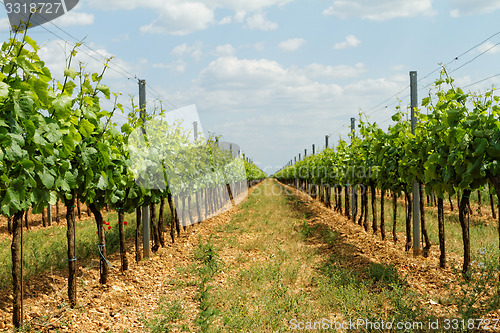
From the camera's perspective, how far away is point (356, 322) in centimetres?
598

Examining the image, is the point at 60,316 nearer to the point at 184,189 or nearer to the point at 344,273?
the point at 344,273

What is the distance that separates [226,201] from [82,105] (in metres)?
28.0

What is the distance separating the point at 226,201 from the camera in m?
34.0

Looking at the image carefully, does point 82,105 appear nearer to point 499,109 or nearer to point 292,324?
point 292,324

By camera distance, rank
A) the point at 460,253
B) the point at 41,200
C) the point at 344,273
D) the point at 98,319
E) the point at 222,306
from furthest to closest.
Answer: the point at 460,253 → the point at 344,273 → the point at 222,306 → the point at 98,319 → the point at 41,200

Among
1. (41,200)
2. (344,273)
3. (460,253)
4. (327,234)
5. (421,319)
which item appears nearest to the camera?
(41,200)

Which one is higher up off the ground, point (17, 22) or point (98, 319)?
point (17, 22)

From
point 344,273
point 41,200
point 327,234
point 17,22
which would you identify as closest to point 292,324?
point 344,273

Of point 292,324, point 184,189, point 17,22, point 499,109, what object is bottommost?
point 292,324

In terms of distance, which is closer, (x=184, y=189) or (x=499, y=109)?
(x=499, y=109)

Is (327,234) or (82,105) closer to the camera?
(82,105)

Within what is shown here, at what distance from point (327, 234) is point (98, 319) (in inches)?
358

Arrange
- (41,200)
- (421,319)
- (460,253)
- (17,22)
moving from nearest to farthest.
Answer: (17,22)
(41,200)
(421,319)
(460,253)

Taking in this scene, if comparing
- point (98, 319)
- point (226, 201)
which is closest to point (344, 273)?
point (98, 319)
